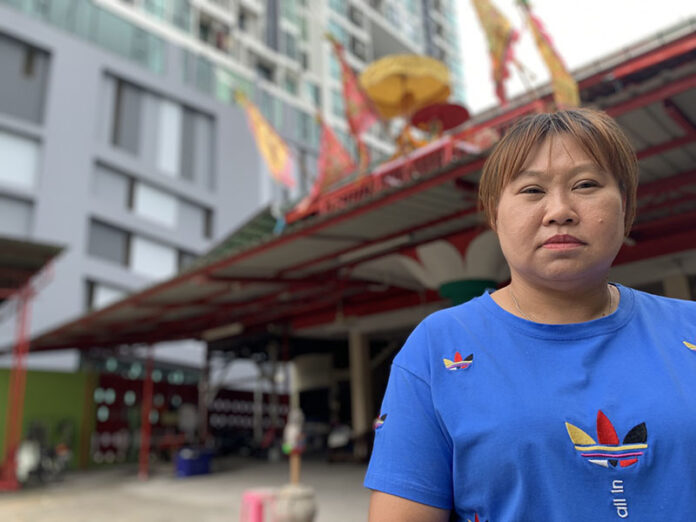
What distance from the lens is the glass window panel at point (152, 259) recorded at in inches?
1083

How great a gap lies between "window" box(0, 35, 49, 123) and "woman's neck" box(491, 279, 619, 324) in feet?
91.0

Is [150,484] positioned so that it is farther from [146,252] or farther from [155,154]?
[155,154]

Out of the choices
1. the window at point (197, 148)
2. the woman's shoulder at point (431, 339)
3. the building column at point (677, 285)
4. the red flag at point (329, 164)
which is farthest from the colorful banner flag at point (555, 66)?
the window at point (197, 148)

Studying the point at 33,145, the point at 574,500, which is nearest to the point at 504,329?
the point at 574,500

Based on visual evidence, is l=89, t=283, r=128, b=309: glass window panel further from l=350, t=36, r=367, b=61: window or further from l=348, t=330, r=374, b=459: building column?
l=350, t=36, r=367, b=61: window

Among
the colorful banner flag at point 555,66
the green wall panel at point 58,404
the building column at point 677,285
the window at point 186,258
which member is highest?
the window at point 186,258

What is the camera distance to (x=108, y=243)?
26.5m

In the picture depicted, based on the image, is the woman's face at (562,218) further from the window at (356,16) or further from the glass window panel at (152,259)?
the window at (356,16)

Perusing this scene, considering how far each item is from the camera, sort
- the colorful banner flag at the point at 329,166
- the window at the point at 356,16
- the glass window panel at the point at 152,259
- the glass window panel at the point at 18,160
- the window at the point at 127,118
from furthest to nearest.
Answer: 1. the window at the point at 356,16
2. the window at the point at 127,118
3. the glass window panel at the point at 152,259
4. the glass window panel at the point at 18,160
5. the colorful banner flag at the point at 329,166

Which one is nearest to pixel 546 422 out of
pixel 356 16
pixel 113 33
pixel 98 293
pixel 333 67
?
pixel 98 293

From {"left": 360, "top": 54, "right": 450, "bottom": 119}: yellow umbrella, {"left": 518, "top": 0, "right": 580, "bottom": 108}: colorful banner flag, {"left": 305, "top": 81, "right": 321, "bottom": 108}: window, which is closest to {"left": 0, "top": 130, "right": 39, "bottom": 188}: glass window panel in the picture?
{"left": 360, "top": 54, "right": 450, "bottom": 119}: yellow umbrella

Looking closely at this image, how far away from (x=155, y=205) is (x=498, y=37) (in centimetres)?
2237

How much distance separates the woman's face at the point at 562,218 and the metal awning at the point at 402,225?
4.43m

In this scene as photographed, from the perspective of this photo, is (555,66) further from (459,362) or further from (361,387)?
(361,387)
